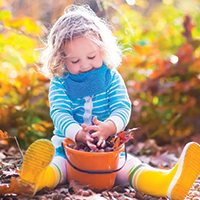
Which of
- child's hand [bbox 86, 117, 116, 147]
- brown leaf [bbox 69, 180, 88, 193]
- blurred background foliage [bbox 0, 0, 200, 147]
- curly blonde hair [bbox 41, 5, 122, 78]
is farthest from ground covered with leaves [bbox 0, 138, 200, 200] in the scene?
curly blonde hair [bbox 41, 5, 122, 78]

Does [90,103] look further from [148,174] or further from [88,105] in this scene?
[148,174]

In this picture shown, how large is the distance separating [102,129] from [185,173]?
0.45 metres

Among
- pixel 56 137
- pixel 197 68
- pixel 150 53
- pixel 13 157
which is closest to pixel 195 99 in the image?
pixel 197 68

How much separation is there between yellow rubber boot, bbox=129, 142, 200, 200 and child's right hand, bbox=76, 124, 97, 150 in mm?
316

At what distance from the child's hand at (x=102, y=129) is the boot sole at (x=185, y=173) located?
14.9 inches

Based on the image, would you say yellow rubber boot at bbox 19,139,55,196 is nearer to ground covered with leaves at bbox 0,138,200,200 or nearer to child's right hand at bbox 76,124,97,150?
ground covered with leaves at bbox 0,138,200,200

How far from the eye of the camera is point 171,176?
138 centimetres

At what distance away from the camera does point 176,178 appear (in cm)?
135

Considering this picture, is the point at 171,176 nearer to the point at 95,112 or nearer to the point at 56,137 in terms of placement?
the point at 95,112

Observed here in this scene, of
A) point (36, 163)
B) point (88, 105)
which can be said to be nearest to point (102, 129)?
point (88, 105)

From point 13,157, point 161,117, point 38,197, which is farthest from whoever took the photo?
point 161,117

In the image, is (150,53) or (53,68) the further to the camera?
(150,53)

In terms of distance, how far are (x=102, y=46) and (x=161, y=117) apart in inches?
43.0

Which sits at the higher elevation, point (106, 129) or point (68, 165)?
point (106, 129)
